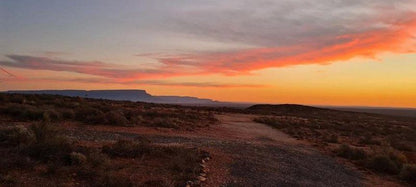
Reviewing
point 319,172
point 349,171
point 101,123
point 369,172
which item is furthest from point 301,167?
point 101,123

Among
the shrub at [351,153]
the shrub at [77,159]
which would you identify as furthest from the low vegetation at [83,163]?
the shrub at [351,153]

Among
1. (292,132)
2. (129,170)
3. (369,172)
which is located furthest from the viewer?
(292,132)

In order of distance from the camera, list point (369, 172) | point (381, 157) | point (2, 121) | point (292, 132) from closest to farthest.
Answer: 1. point (369, 172)
2. point (381, 157)
3. point (2, 121)
4. point (292, 132)

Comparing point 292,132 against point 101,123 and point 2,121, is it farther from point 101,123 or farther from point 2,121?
point 2,121

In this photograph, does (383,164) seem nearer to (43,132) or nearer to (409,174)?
(409,174)

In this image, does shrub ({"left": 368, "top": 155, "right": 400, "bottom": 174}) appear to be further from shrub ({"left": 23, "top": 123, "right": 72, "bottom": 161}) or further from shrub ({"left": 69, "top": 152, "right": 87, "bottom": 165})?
shrub ({"left": 23, "top": 123, "right": 72, "bottom": 161})

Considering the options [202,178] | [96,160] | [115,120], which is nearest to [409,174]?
[202,178]

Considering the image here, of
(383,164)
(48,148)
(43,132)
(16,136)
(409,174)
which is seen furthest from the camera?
(383,164)

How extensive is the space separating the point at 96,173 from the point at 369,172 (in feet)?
38.1

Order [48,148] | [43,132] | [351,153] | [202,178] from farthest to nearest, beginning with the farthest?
[351,153], [43,132], [48,148], [202,178]

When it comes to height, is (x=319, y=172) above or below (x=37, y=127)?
below

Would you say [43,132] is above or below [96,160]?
above

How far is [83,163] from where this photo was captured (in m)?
10.6

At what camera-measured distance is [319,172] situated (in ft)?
44.8
